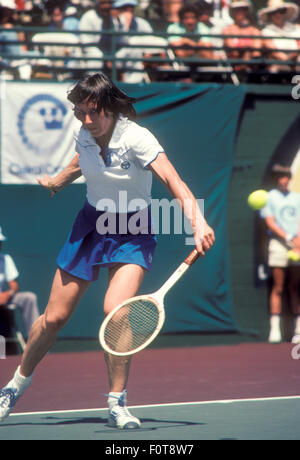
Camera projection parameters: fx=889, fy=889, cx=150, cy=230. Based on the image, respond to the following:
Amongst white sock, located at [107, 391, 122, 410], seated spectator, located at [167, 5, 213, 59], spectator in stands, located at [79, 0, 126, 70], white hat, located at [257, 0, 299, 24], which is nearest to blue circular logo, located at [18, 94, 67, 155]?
spectator in stands, located at [79, 0, 126, 70]

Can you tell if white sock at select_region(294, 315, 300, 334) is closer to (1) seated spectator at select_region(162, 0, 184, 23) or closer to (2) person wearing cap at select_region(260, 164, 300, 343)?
(2) person wearing cap at select_region(260, 164, 300, 343)

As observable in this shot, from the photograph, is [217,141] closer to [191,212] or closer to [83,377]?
[83,377]

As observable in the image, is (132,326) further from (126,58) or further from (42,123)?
(126,58)

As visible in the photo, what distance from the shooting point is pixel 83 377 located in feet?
23.7

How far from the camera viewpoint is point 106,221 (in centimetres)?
471

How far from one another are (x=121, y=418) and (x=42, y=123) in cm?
490

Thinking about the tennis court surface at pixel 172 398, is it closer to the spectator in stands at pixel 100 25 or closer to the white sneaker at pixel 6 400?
the white sneaker at pixel 6 400

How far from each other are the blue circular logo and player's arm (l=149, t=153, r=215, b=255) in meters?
4.72

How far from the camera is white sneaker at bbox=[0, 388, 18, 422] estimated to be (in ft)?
15.9

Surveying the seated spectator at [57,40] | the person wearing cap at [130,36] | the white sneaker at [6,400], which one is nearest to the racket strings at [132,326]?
the white sneaker at [6,400]

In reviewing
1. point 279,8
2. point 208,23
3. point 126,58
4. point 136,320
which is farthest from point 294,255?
point 136,320

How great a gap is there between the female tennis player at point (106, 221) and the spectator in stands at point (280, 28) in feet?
20.1

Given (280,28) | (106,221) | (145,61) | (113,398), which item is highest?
(280,28)
